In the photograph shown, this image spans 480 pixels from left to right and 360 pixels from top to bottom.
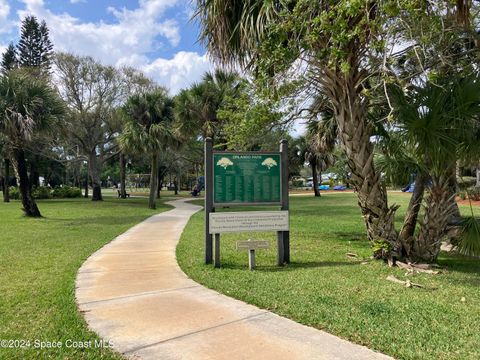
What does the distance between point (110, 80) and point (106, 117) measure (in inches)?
119

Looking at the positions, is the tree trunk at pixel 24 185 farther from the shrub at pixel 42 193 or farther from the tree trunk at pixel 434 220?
the shrub at pixel 42 193

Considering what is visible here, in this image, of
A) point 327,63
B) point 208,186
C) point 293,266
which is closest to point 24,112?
point 208,186

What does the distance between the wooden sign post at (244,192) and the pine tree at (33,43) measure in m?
47.3

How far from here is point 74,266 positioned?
7367 mm

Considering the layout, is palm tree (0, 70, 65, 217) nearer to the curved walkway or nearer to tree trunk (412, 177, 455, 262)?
the curved walkway

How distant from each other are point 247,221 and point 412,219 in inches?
131

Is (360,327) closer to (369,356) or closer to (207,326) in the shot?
(369,356)

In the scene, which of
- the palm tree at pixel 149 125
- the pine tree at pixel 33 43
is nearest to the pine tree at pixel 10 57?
the pine tree at pixel 33 43

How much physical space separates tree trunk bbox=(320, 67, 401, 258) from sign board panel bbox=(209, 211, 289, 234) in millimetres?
1563

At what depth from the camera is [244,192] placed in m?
7.51

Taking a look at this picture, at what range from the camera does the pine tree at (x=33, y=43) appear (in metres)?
47.4

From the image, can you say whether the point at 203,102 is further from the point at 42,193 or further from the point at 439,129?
the point at 42,193

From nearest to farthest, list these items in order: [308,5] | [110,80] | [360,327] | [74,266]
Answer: [360,327], [308,5], [74,266], [110,80]

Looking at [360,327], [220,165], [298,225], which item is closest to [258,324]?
[360,327]
